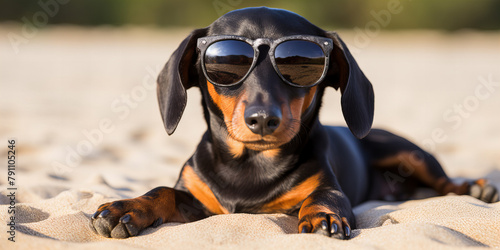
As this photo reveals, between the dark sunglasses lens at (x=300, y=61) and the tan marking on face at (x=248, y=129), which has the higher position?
the dark sunglasses lens at (x=300, y=61)

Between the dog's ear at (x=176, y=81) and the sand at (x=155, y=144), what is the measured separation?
27.4 inches

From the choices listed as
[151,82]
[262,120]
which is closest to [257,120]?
[262,120]

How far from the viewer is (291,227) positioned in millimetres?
2803

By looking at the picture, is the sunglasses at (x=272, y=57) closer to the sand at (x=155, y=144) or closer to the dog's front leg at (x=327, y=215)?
the dog's front leg at (x=327, y=215)

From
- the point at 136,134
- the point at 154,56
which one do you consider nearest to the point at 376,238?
the point at 136,134

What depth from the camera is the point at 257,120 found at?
2.62 metres

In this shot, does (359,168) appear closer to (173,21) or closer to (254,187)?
(254,187)

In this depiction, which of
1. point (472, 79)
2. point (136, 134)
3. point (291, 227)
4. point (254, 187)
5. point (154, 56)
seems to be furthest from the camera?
point (154, 56)

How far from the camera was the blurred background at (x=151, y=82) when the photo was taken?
5.07 m

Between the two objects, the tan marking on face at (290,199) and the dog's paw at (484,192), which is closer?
the tan marking on face at (290,199)

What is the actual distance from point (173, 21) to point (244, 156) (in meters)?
24.2

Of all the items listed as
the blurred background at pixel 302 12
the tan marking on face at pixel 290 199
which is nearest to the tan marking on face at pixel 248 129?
the tan marking on face at pixel 290 199

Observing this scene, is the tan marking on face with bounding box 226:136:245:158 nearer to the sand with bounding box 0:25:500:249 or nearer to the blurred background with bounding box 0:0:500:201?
the sand with bounding box 0:25:500:249

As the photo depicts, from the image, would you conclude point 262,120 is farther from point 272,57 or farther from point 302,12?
point 302,12
